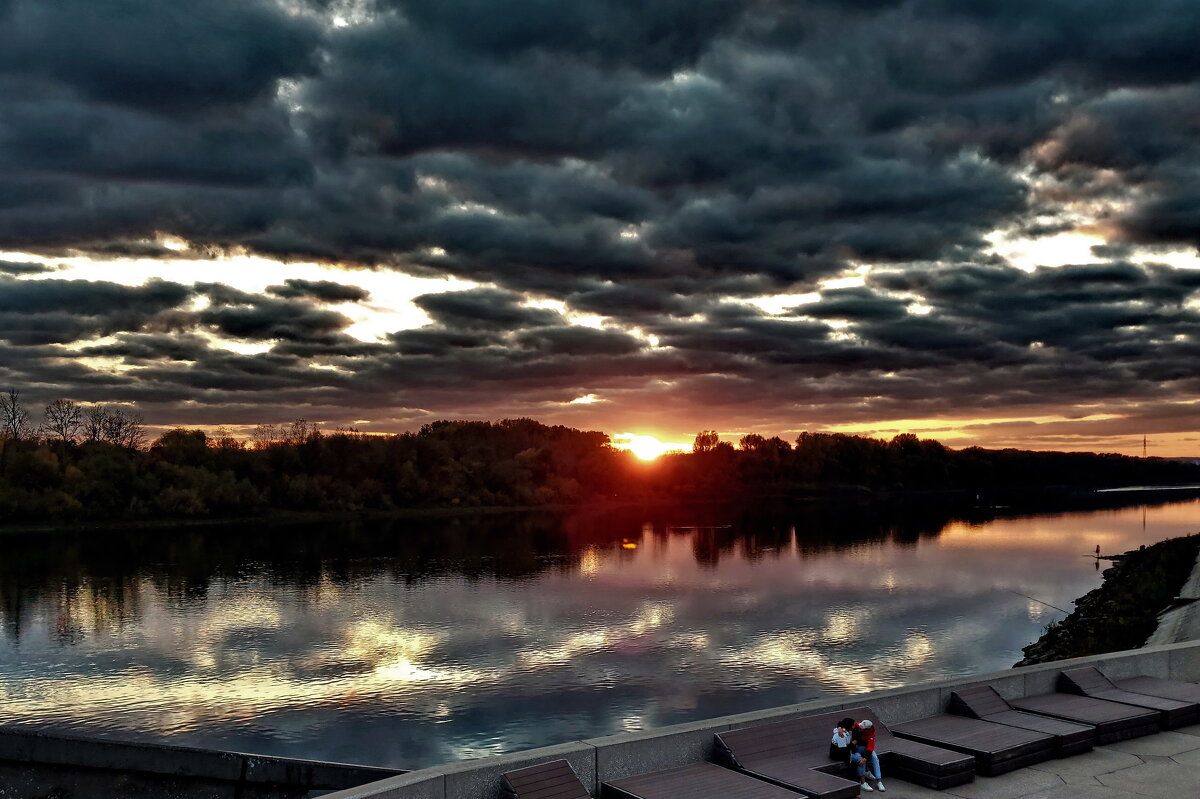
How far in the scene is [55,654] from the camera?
180ft

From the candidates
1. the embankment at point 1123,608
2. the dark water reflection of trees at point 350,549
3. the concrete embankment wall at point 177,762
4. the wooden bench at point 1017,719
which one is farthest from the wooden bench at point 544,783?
the dark water reflection of trees at point 350,549

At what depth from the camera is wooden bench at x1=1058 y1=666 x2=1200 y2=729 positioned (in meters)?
16.4

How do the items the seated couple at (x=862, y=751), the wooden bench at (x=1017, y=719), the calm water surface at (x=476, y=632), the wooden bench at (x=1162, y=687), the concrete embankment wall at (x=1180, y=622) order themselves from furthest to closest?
the concrete embankment wall at (x=1180, y=622)
the calm water surface at (x=476, y=632)
the wooden bench at (x=1162, y=687)
the wooden bench at (x=1017, y=719)
the seated couple at (x=862, y=751)

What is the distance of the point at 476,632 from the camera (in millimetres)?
59531

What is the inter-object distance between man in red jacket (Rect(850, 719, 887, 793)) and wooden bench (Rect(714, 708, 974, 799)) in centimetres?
17

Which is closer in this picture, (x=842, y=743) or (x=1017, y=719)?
(x=842, y=743)

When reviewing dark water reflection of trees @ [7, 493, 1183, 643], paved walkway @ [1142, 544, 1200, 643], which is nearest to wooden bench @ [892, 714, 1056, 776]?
paved walkway @ [1142, 544, 1200, 643]

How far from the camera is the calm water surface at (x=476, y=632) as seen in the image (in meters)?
40.3

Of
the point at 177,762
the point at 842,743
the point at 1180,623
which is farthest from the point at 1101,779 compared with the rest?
the point at 1180,623

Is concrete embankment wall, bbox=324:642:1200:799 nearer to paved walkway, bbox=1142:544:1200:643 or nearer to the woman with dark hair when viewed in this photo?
the woman with dark hair

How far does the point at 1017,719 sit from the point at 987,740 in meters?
1.54

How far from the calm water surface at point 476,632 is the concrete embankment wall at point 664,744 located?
21.6 metres

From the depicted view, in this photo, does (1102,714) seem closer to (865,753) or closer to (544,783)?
(865,753)

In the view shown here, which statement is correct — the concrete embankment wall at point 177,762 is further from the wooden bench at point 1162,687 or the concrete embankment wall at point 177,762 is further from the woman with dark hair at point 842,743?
the wooden bench at point 1162,687
